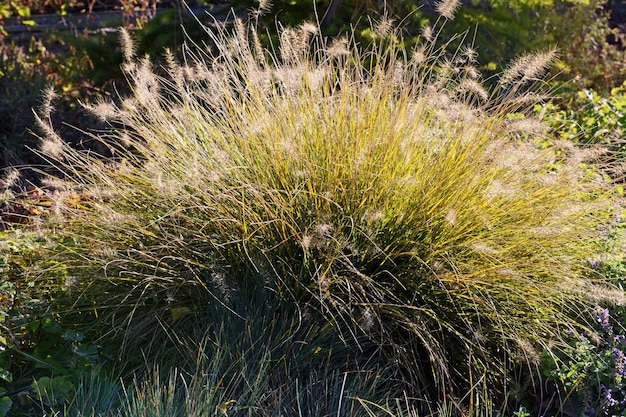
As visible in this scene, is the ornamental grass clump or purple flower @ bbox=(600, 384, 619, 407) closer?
purple flower @ bbox=(600, 384, 619, 407)

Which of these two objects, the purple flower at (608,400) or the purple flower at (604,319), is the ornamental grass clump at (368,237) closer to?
the purple flower at (604,319)

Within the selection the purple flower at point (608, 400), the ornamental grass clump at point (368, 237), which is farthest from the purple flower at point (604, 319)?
the purple flower at point (608, 400)

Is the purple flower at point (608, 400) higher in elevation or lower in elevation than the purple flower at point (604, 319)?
lower

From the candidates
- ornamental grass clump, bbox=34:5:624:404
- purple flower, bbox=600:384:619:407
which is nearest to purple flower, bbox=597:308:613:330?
ornamental grass clump, bbox=34:5:624:404

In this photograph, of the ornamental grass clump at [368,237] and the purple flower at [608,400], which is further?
the ornamental grass clump at [368,237]

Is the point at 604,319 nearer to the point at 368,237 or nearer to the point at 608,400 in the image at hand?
the point at 608,400

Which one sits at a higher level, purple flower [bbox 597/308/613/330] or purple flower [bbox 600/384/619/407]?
purple flower [bbox 597/308/613/330]

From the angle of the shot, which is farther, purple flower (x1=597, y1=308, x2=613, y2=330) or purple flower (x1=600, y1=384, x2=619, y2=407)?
purple flower (x1=597, y1=308, x2=613, y2=330)

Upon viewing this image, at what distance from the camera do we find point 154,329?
132 inches

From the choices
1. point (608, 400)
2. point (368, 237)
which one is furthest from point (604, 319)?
point (368, 237)

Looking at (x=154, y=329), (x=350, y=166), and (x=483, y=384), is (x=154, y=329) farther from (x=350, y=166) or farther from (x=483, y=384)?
(x=483, y=384)

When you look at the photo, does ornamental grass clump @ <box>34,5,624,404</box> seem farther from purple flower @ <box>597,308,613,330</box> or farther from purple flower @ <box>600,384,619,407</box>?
purple flower @ <box>600,384,619,407</box>

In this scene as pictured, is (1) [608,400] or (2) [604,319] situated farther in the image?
(2) [604,319]

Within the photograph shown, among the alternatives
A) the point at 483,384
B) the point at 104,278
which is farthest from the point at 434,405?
the point at 104,278
